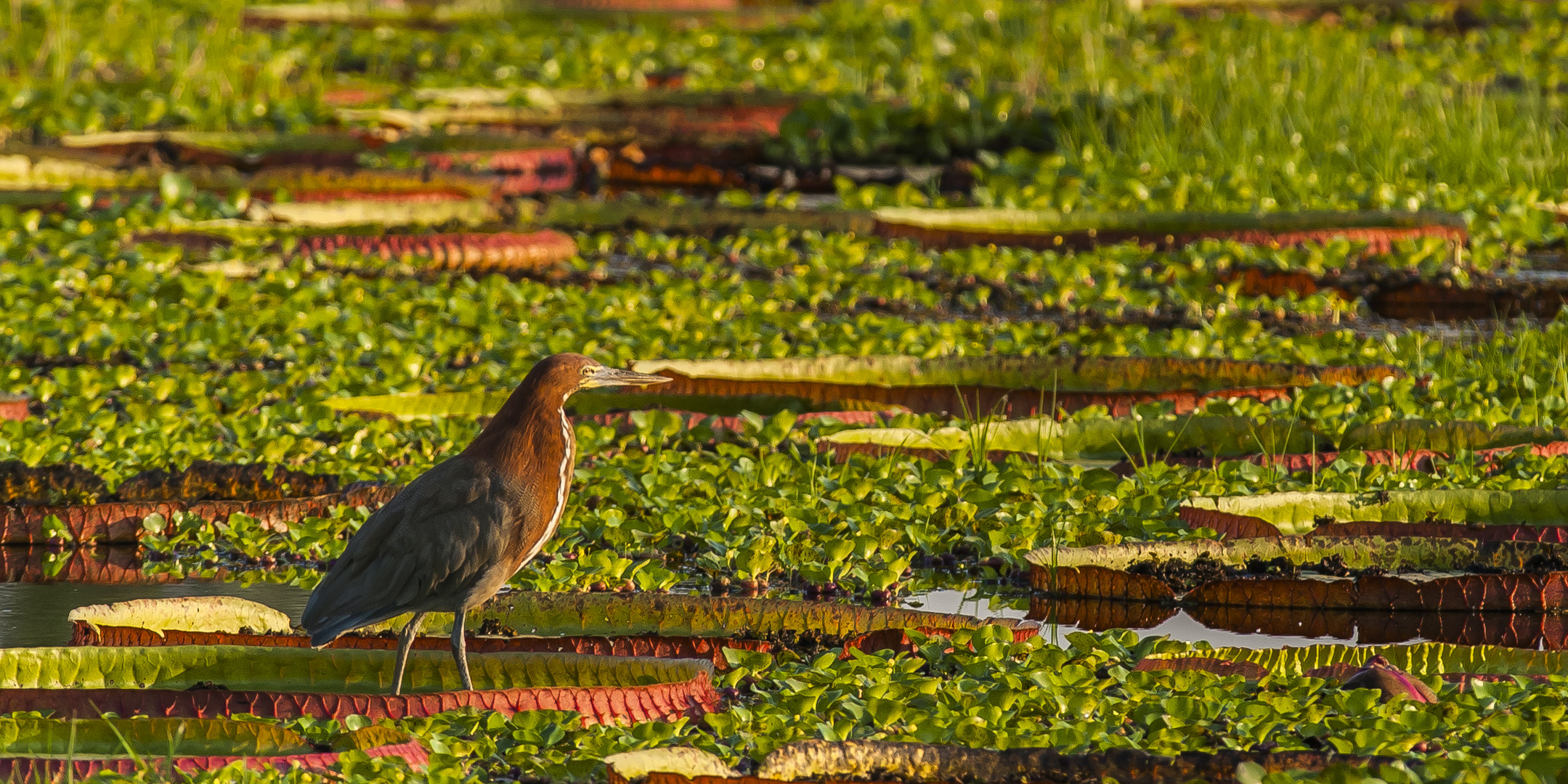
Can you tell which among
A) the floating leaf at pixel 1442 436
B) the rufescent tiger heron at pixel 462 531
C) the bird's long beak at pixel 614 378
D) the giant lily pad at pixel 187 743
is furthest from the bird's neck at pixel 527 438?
the floating leaf at pixel 1442 436

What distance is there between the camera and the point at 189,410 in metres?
7.20

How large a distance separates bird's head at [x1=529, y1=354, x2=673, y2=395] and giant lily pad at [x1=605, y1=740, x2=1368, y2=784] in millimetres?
923

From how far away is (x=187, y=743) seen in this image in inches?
158

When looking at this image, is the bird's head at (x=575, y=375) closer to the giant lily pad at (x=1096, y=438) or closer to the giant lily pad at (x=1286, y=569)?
the giant lily pad at (x=1286, y=569)

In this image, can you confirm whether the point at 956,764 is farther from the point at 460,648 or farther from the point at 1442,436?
the point at 1442,436

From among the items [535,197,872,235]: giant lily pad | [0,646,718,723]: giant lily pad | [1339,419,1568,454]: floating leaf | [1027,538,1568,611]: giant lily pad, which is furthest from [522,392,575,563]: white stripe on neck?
[535,197,872,235]: giant lily pad

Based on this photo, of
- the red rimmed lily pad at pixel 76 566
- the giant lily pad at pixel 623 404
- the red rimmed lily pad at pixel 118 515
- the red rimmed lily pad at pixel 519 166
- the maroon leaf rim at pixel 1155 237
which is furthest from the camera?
the red rimmed lily pad at pixel 519 166

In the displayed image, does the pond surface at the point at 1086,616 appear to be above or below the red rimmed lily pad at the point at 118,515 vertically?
below

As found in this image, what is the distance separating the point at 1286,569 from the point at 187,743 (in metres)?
2.91

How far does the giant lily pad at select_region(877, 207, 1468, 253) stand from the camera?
10.8m

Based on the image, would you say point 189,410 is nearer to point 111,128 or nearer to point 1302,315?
point 1302,315

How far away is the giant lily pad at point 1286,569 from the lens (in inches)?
212

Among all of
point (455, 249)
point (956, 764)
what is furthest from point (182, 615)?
point (455, 249)

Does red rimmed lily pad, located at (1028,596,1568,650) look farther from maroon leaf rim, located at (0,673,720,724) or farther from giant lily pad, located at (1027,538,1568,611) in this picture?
maroon leaf rim, located at (0,673,720,724)
